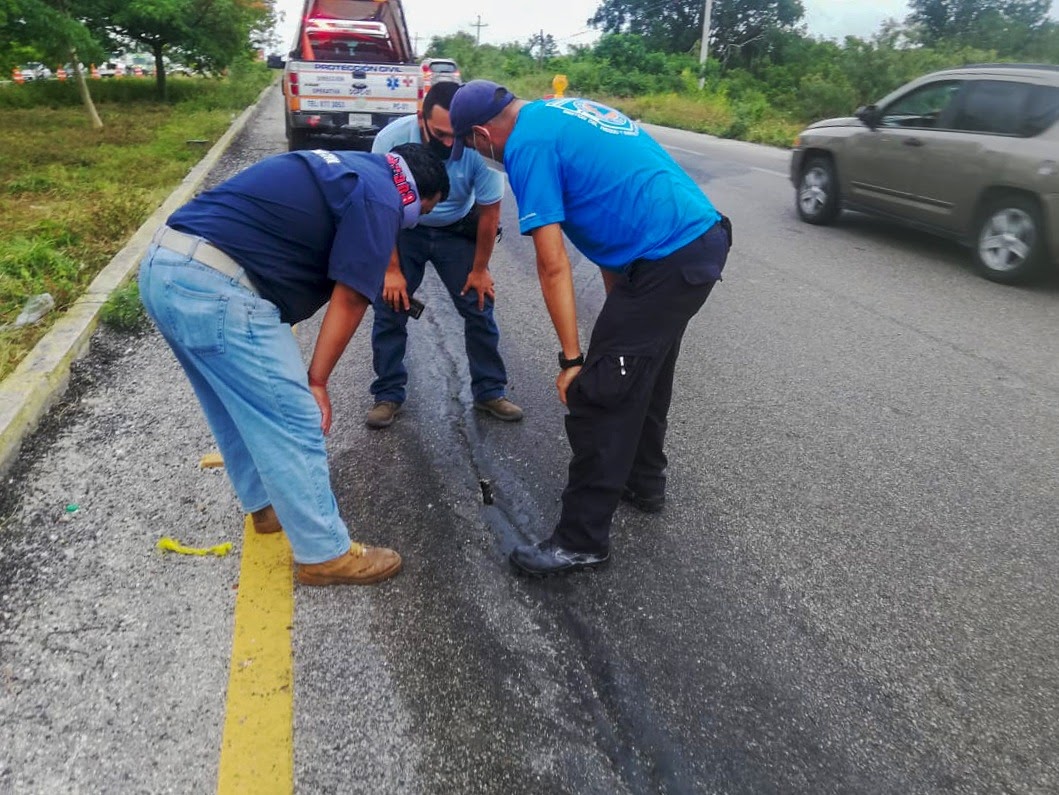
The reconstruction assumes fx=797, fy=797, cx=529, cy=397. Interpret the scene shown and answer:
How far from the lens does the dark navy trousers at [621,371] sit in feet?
8.55

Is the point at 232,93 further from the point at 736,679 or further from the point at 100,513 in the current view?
the point at 736,679

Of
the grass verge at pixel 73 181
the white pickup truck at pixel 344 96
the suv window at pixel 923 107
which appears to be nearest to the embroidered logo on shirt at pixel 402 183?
the grass verge at pixel 73 181

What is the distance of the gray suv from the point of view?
258 inches

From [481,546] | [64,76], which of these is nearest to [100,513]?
[481,546]

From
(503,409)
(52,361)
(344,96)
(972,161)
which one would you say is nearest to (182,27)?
(344,96)

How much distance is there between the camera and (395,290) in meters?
3.71

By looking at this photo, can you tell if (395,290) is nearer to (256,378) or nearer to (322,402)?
(322,402)

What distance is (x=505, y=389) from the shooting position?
4.41 meters

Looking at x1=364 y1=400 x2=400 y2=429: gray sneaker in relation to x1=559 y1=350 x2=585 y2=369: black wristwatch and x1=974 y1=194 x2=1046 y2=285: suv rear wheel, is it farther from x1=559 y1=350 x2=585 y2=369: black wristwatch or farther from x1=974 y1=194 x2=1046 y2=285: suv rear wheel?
x1=974 y1=194 x2=1046 y2=285: suv rear wheel

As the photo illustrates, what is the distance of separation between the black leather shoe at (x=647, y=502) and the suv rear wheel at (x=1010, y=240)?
5.13 metres

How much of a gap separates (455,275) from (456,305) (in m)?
0.16

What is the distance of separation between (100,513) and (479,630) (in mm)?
1650

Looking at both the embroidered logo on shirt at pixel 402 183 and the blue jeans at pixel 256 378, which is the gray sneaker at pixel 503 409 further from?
the embroidered logo on shirt at pixel 402 183

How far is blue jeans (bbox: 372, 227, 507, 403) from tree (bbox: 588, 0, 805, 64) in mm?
48538
